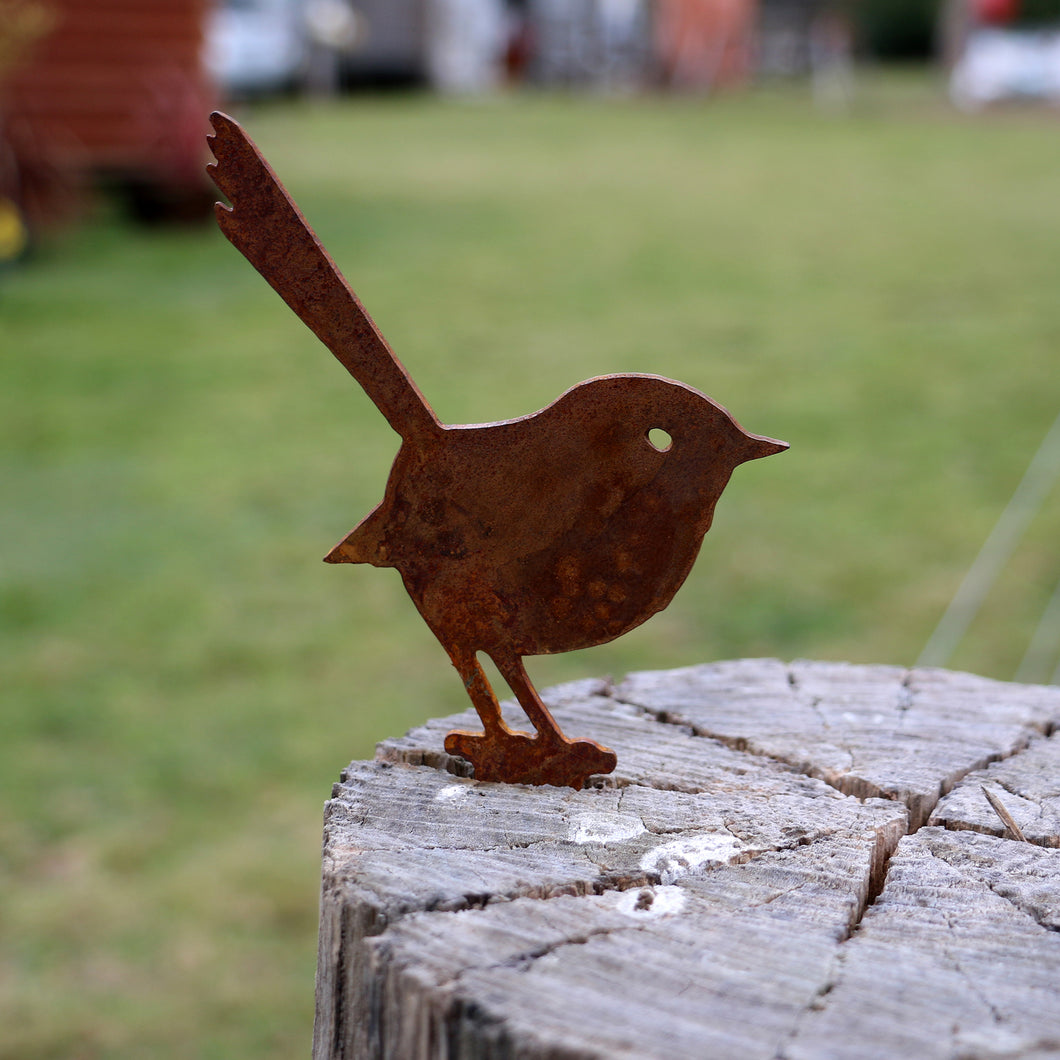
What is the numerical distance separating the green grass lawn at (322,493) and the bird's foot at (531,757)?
4.37ft

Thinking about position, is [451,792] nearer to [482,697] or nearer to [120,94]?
[482,697]

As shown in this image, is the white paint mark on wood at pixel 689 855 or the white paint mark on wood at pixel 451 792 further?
the white paint mark on wood at pixel 451 792

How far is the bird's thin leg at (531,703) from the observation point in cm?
161

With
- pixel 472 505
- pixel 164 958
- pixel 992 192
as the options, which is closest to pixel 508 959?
pixel 472 505

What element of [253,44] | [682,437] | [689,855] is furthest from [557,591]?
[253,44]

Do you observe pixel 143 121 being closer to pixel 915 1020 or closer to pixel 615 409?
pixel 615 409

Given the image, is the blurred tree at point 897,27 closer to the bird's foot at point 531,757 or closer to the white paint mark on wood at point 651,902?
the bird's foot at point 531,757

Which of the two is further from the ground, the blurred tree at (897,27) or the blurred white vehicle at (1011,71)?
the blurred tree at (897,27)

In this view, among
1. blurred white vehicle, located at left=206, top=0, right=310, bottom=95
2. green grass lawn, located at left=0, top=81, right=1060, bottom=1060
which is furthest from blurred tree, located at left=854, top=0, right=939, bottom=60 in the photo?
green grass lawn, located at left=0, top=81, right=1060, bottom=1060

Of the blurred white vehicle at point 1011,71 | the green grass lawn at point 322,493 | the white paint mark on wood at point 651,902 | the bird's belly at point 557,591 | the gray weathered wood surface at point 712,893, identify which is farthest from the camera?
the blurred white vehicle at point 1011,71

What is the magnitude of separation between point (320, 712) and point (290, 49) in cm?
1670

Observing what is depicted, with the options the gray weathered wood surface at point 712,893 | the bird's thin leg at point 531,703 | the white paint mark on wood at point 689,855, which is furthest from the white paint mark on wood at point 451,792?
the white paint mark on wood at point 689,855

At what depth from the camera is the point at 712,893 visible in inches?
54.4

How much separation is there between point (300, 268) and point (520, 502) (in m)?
0.38
